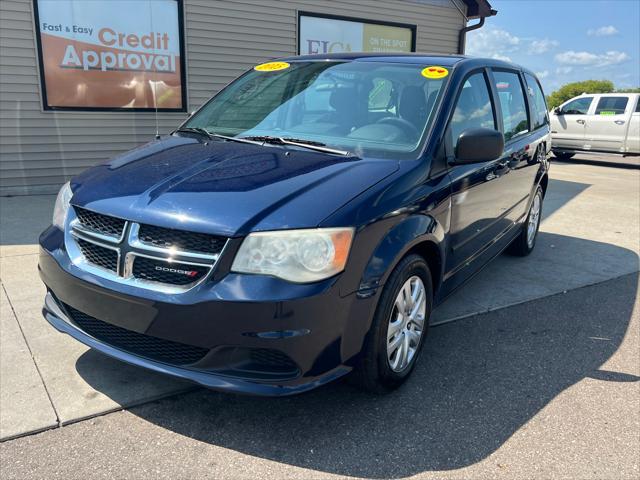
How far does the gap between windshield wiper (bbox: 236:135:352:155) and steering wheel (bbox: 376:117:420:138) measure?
42 cm

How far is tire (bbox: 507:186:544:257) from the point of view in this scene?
561 centimetres

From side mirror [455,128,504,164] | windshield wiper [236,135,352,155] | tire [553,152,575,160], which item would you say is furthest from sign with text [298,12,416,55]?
side mirror [455,128,504,164]

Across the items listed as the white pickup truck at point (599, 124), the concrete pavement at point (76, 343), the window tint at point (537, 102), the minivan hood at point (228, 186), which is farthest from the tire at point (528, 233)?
the white pickup truck at point (599, 124)

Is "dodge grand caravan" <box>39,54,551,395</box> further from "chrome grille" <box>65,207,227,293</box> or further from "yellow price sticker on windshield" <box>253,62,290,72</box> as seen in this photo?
"yellow price sticker on windshield" <box>253,62,290,72</box>

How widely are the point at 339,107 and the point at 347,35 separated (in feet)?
24.1

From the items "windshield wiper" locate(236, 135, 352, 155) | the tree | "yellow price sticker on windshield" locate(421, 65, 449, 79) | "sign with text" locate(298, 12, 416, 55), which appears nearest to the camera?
"windshield wiper" locate(236, 135, 352, 155)

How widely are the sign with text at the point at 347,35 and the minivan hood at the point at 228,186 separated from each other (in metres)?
7.25

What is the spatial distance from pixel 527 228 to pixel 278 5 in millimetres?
5968

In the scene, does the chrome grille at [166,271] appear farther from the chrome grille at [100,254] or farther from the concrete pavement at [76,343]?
the concrete pavement at [76,343]

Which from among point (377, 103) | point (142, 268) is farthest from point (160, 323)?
point (377, 103)

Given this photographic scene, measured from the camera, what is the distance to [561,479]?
2.45m

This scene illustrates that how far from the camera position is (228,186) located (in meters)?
2.66

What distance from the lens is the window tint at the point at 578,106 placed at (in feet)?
49.0

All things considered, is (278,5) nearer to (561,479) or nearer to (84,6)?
(84,6)
